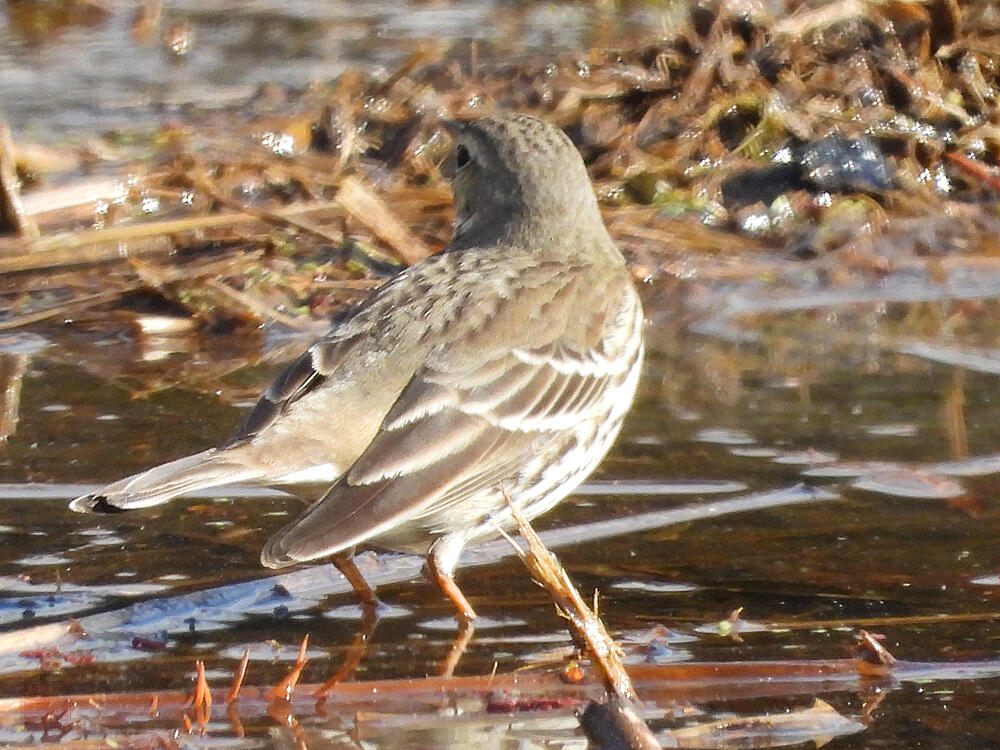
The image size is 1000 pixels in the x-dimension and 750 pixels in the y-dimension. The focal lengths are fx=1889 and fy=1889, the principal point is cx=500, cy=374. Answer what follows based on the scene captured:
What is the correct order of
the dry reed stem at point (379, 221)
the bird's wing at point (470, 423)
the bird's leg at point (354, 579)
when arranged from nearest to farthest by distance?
1. the bird's wing at point (470, 423)
2. the bird's leg at point (354, 579)
3. the dry reed stem at point (379, 221)

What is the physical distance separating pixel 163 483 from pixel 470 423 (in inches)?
37.1

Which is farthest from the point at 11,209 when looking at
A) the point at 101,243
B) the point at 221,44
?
the point at 221,44

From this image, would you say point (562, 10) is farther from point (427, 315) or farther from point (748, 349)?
point (427, 315)

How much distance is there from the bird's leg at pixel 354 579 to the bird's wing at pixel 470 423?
1.07ft

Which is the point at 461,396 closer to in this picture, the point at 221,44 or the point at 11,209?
the point at 11,209

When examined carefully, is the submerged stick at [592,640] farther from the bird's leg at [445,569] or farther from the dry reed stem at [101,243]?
the dry reed stem at [101,243]

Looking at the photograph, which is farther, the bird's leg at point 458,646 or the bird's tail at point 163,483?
the bird's leg at point 458,646

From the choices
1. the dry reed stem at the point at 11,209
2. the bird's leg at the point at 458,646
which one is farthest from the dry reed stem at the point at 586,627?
the dry reed stem at the point at 11,209

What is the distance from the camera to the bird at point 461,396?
4.53 m

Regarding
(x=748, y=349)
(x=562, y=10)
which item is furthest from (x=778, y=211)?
(x=562, y=10)

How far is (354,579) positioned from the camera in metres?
5.02

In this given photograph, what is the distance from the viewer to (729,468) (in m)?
5.89

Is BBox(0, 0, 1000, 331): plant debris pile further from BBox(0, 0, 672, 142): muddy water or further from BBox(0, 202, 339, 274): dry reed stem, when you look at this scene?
BBox(0, 0, 672, 142): muddy water

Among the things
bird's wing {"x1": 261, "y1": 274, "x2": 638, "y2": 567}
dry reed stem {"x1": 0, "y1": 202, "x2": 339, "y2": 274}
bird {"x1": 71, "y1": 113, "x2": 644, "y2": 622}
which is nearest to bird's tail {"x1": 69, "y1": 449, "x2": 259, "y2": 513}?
bird {"x1": 71, "y1": 113, "x2": 644, "y2": 622}
